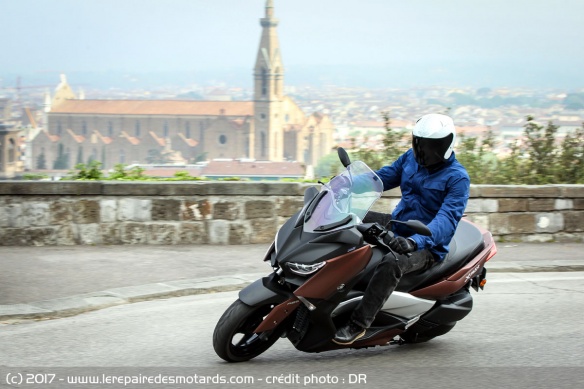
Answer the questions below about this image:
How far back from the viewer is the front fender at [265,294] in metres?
4.68

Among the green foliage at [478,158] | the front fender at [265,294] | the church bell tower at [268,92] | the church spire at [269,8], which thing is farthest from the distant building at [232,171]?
the church spire at [269,8]

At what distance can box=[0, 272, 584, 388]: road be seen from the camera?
4.79m

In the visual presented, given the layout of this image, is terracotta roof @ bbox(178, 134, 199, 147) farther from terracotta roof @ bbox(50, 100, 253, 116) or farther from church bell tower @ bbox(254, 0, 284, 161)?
church bell tower @ bbox(254, 0, 284, 161)

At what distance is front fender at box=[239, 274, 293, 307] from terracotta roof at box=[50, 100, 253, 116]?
16369 centimetres

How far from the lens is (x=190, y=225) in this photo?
9.31m

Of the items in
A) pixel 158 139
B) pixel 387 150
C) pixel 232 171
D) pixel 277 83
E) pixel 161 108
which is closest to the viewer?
pixel 387 150

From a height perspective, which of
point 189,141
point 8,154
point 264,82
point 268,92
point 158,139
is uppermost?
point 8,154

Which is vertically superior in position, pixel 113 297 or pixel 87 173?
pixel 87 173

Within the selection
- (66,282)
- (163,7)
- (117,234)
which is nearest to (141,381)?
(66,282)

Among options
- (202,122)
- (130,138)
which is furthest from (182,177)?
(202,122)

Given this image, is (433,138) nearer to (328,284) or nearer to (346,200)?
(346,200)

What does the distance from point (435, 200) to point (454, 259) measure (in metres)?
0.40

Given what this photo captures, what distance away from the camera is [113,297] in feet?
22.3

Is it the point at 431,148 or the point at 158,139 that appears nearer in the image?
the point at 431,148
